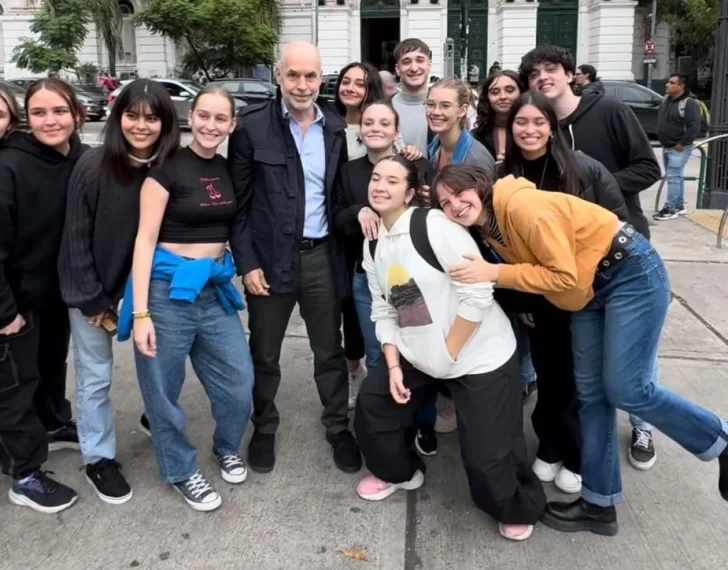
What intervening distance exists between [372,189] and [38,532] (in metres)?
2.07

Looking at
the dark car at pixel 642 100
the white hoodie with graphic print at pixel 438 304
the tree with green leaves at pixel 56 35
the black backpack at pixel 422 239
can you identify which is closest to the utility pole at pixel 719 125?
the white hoodie with graphic print at pixel 438 304

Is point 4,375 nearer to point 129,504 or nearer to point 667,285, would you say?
point 129,504

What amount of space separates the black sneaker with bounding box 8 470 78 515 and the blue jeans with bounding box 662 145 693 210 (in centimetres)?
899

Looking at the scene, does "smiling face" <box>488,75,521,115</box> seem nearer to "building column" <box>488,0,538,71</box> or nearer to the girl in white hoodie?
the girl in white hoodie

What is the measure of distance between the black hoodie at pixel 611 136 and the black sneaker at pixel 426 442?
1477 mm

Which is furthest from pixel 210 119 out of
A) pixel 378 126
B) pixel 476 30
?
pixel 476 30

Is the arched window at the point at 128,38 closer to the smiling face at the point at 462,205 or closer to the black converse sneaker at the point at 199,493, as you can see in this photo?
the black converse sneaker at the point at 199,493

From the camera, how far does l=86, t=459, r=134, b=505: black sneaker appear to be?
10.9 ft

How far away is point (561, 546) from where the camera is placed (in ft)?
9.82

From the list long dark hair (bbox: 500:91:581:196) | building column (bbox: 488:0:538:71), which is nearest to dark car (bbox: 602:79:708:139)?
building column (bbox: 488:0:538:71)

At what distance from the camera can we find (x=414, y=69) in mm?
4199

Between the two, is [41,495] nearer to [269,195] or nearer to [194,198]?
[194,198]

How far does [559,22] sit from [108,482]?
37.2 m

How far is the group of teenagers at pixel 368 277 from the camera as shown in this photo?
2.87m
